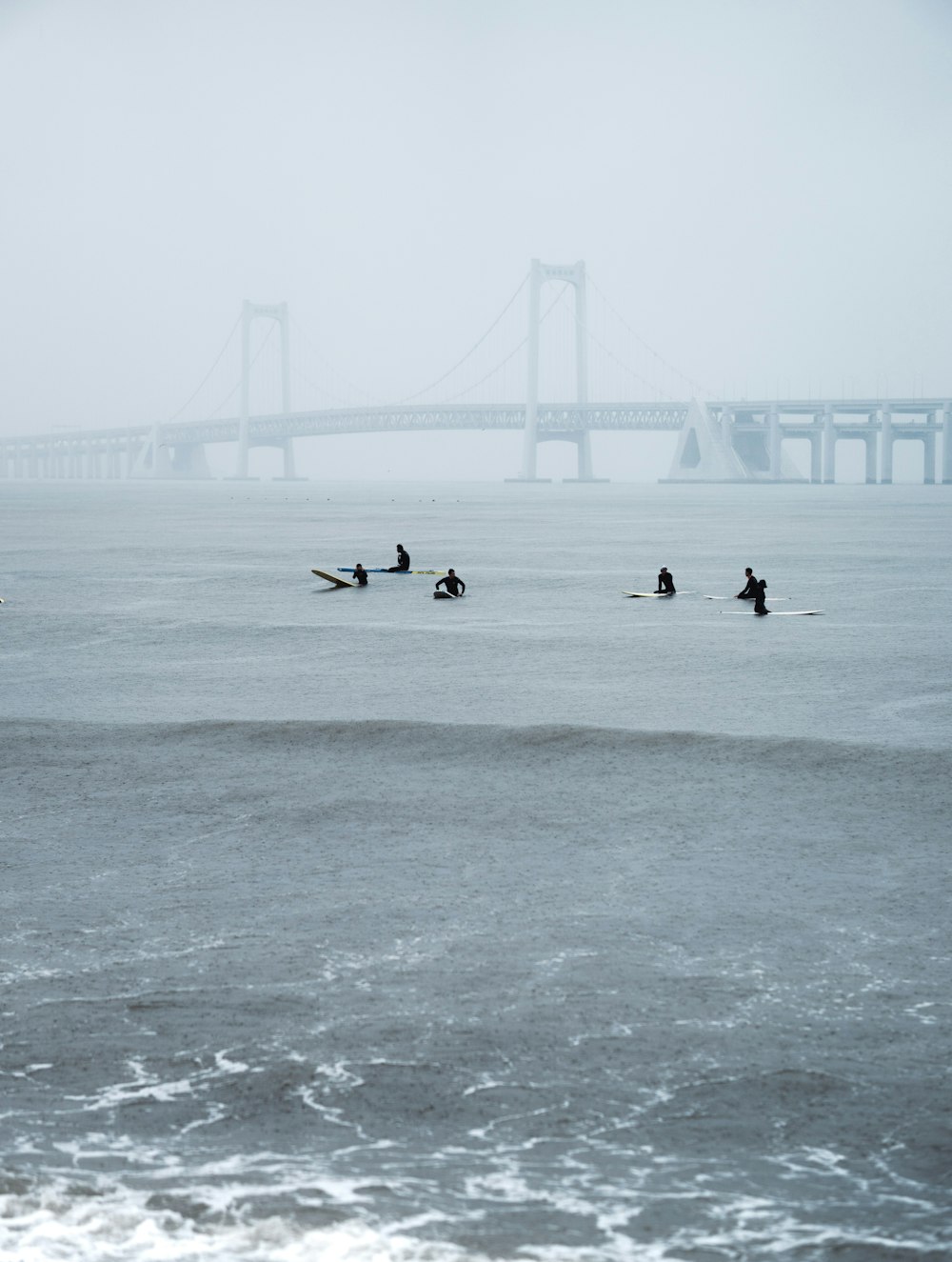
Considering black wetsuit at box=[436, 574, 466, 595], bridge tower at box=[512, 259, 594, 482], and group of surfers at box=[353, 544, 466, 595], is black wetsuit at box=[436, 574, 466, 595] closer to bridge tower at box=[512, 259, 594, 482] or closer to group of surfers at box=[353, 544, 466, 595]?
group of surfers at box=[353, 544, 466, 595]

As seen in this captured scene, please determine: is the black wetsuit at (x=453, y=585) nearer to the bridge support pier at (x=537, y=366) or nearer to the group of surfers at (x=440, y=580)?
the group of surfers at (x=440, y=580)

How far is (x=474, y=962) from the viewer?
8773mm

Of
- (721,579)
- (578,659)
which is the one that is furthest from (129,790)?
(721,579)

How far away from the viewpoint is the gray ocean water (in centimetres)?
619

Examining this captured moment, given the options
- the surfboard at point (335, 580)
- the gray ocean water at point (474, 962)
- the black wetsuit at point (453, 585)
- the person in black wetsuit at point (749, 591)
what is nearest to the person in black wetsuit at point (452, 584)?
the black wetsuit at point (453, 585)

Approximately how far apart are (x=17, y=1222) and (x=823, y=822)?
7.56 m

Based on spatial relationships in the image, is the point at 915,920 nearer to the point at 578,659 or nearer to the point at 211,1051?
the point at 211,1051

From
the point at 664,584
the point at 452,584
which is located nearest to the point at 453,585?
the point at 452,584

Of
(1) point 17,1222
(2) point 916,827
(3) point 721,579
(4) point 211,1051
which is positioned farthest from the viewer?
(3) point 721,579

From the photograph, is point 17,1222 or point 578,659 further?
point 578,659

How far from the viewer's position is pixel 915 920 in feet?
31.2

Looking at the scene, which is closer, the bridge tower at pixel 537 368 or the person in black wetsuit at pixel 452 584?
the person in black wetsuit at pixel 452 584

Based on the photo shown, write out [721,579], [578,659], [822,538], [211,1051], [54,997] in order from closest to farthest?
1. [211,1051]
2. [54,997]
3. [578,659]
4. [721,579]
5. [822,538]

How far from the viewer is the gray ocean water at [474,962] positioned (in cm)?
619
